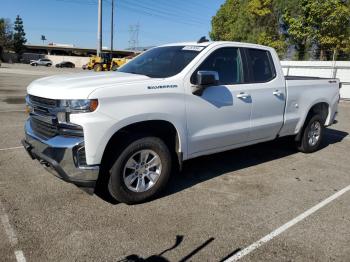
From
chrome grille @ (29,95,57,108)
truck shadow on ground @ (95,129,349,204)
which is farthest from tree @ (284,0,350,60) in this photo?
chrome grille @ (29,95,57,108)

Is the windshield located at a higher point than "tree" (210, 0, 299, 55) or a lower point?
lower

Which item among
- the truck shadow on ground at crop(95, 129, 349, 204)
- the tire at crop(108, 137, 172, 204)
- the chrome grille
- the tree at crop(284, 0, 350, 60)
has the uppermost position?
the tree at crop(284, 0, 350, 60)

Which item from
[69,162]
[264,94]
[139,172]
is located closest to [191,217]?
[139,172]

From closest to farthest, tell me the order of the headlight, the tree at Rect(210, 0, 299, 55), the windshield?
the headlight < the windshield < the tree at Rect(210, 0, 299, 55)

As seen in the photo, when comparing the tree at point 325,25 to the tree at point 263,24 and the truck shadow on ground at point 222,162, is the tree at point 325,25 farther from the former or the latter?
the truck shadow on ground at point 222,162

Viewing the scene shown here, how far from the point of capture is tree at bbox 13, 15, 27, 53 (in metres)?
93.3

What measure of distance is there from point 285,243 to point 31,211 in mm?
2732

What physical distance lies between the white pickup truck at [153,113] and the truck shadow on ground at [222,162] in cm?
45

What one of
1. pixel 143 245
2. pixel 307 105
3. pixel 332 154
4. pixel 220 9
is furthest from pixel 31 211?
pixel 220 9

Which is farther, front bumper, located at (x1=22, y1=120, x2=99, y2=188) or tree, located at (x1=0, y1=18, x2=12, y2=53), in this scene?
tree, located at (x1=0, y1=18, x2=12, y2=53)

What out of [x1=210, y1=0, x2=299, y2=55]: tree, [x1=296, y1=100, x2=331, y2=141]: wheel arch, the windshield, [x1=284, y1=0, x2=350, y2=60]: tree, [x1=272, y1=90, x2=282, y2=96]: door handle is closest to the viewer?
the windshield

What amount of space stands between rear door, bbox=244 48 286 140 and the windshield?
3.31 feet

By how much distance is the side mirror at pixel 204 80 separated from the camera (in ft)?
14.8

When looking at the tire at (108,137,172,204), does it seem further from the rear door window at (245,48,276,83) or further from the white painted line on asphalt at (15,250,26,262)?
the rear door window at (245,48,276,83)
